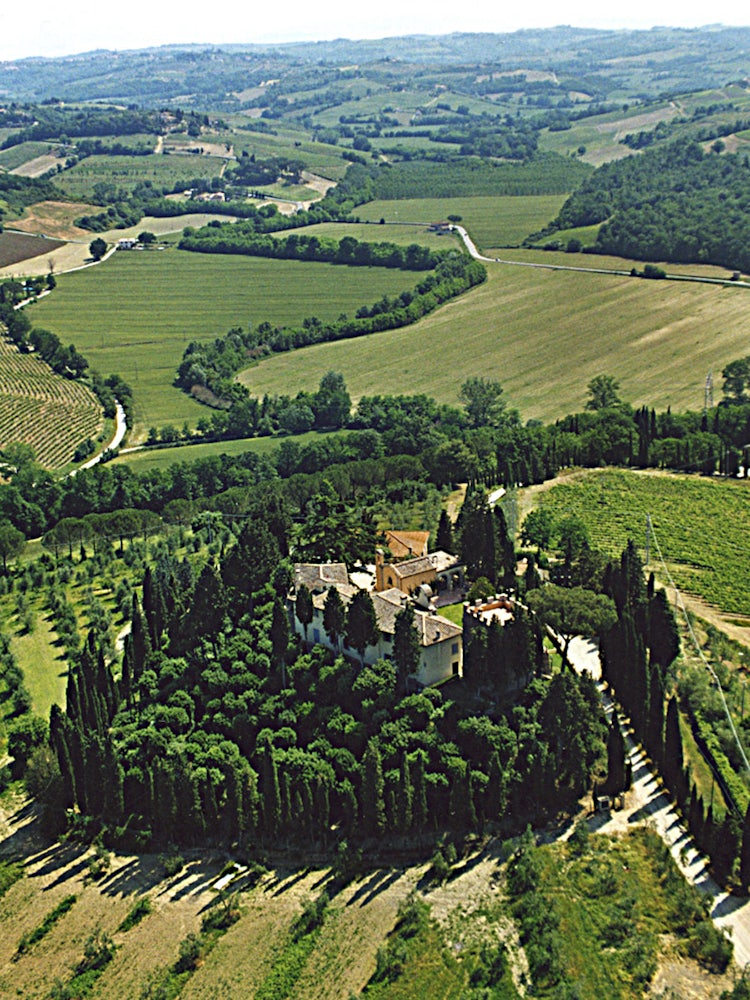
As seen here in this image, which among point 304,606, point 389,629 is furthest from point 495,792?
point 304,606

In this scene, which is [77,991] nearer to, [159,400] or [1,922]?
[1,922]

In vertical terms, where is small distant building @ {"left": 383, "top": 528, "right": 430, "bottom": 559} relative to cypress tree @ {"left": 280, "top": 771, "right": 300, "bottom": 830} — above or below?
above

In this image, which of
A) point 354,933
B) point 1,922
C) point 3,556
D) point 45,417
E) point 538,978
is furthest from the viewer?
point 45,417

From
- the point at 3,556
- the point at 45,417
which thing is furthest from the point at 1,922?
the point at 45,417

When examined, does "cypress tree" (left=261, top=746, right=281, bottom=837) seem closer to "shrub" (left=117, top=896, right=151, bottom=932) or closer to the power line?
"shrub" (left=117, top=896, right=151, bottom=932)

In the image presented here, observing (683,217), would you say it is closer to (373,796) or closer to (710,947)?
(373,796)

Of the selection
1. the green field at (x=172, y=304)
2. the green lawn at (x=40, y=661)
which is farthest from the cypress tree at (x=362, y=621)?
the green field at (x=172, y=304)

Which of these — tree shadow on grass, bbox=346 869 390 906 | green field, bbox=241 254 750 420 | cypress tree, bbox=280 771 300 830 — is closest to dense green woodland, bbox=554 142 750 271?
green field, bbox=241 254 750 420
